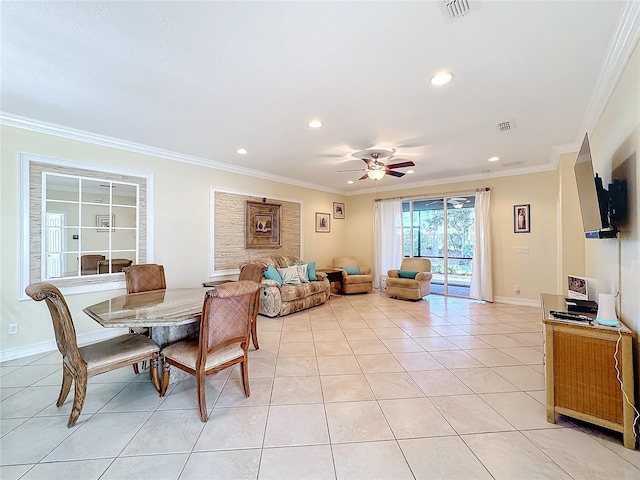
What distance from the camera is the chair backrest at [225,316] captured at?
1.92 meters

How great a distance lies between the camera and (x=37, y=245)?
3.06m

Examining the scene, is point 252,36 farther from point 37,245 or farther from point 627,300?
point 37,245

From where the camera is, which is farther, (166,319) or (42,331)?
(42,331)

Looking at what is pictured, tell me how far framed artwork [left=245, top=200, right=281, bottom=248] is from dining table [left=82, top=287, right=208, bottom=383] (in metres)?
2.44

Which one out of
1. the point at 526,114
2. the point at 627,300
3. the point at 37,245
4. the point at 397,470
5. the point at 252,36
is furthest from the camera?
the point at 37,245

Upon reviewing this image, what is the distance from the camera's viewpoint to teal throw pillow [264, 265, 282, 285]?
4.73 m

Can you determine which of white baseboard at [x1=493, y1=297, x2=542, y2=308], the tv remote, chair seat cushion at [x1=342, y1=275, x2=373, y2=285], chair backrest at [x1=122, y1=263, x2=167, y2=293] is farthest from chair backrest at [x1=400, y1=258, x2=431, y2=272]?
chair backrest at [x1=122, y1=263, x2=167, y2=293]

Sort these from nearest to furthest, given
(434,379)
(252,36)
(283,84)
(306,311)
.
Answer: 1. (252,36)
2. (283,84)
3. (434,379)
4. (306,311)

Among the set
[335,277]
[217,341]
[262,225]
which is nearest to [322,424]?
[217,341]

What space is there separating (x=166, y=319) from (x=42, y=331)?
95.2 inches

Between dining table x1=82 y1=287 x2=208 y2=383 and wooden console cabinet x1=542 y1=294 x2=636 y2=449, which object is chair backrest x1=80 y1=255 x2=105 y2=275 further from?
wooden console cabinet x1=542 y1=294 x2=636 y2=449

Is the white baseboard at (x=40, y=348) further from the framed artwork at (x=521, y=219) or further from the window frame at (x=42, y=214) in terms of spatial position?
the framed artwork at (x=521, y=219)

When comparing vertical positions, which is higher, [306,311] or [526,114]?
[526,114]

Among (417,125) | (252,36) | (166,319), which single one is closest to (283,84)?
(252,36)
